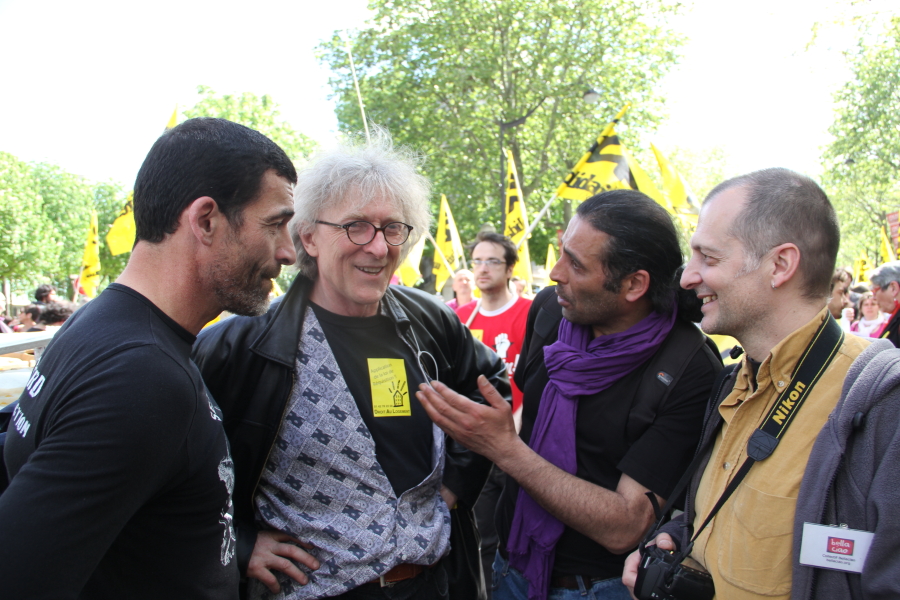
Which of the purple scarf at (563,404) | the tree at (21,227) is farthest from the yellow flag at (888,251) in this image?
the tree at (21,227)

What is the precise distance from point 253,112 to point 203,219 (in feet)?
87.2

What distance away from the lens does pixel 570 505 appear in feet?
6.24

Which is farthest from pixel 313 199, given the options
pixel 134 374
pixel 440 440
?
pixel 134 374

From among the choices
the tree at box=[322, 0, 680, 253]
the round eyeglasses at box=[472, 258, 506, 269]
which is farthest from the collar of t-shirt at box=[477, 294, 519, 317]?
the tree at box=[322, 0, 680, 253]

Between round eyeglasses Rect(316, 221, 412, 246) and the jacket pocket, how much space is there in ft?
4.41

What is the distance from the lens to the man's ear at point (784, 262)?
1.61 m

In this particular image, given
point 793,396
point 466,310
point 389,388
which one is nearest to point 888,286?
point 466,310

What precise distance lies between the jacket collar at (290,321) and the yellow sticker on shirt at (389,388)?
0.17 metres

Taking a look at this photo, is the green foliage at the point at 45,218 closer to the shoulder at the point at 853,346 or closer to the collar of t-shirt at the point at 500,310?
the collar of t-shirt at the point at 500,310

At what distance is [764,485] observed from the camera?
58.3 inches

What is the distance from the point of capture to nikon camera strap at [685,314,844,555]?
1.51 m

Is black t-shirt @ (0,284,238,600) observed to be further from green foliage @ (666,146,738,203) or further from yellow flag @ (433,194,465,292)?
green foliage @ (666,146,738,203)

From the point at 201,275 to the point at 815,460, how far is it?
1.46 metres

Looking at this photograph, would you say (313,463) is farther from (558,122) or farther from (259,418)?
(558,122)
